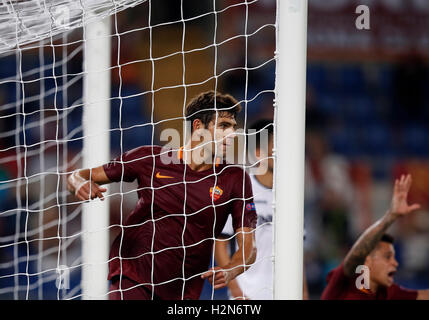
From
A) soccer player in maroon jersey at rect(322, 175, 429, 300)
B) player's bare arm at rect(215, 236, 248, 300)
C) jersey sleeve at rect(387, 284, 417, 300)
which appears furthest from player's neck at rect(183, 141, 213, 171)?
jersey sleeve at rect(387, 284, 417, 300)

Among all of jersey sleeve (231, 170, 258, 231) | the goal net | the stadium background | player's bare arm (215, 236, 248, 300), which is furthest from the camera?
the stadium background

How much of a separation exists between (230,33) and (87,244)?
2186mm

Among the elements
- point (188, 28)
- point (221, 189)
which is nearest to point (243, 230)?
point (221, 189)

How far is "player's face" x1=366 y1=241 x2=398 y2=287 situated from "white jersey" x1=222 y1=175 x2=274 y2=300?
343mm

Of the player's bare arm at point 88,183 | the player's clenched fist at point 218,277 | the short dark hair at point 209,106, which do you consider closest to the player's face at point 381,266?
the player's clenched fist at point 218,277

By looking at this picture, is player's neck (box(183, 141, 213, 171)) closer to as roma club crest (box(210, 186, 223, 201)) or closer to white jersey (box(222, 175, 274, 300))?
as roma club crest (box(210, 186, 223, 201))

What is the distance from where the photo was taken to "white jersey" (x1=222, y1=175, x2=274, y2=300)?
218cm

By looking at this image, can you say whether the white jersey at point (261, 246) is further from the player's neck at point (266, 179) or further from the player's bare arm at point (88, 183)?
the player's bare arm at point (88, 183)

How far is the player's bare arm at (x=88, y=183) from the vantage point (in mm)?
1876

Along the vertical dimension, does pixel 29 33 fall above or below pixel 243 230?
above
